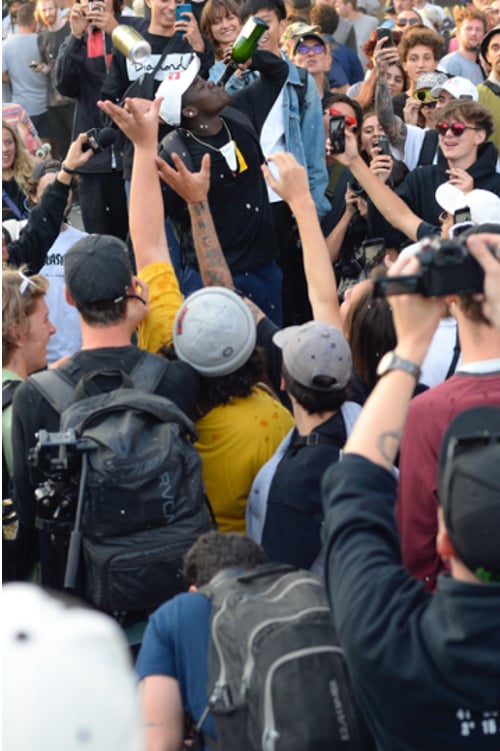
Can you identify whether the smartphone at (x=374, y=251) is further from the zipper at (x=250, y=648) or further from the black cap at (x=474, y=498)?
the black cap at (x=474, y=498)

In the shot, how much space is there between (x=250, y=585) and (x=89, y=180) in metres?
4.72

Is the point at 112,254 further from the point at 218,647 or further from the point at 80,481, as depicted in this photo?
the point at 218,647

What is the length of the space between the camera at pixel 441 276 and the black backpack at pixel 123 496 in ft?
3.50

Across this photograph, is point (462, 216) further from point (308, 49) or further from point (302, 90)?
point (308, 49)

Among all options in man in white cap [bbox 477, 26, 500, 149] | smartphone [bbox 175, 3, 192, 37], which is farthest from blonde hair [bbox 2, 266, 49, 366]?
man in white cap [bbox 477, 26, 500, 149]

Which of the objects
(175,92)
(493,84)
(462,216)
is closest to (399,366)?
(462,216)

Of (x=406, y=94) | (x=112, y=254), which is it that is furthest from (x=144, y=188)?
(x=406, y=94)

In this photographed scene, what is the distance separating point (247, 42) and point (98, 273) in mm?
2668

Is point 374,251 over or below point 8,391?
below

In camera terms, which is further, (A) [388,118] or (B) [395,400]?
(A) [388,118]

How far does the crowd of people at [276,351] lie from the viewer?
208 centimetres

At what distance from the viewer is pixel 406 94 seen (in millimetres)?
7965

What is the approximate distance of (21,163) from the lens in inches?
270

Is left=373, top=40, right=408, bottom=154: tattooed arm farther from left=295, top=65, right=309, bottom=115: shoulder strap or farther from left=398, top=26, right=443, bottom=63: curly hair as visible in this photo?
left=398, top=26, right=443, bottom=63: curly hair
